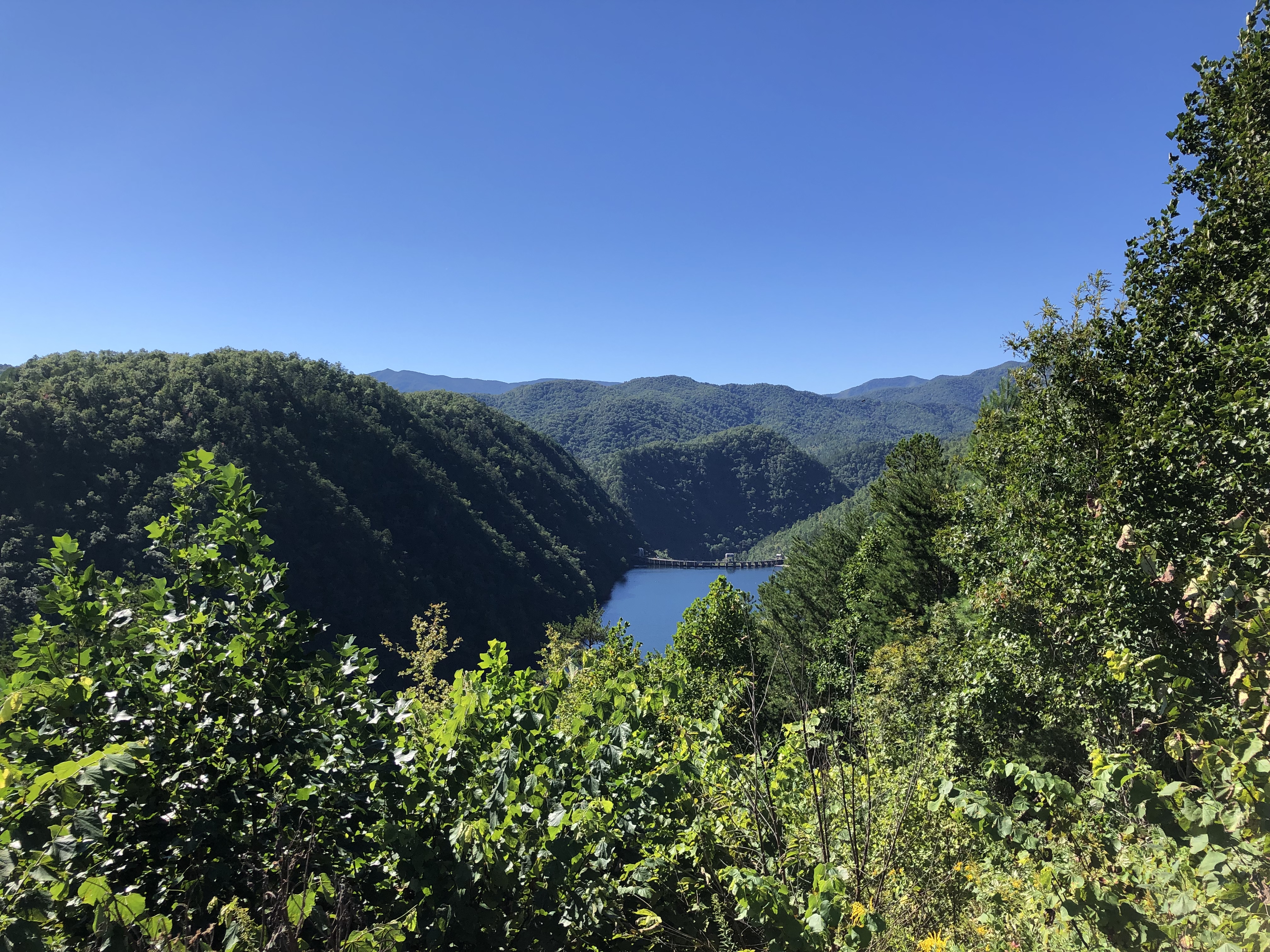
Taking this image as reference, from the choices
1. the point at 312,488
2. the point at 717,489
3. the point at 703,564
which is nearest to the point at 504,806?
the point at 312,488

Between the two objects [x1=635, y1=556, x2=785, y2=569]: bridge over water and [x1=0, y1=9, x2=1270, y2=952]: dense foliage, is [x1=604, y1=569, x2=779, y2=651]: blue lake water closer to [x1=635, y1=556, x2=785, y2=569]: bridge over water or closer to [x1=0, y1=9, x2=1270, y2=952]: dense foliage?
[x1=635, y1=556, x2=785, y2=569]: bridge over water

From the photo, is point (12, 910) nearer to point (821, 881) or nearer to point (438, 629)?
point (821, 881)

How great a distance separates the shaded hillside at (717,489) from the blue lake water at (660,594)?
81.3 ft

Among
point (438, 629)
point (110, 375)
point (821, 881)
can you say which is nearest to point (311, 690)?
point (821, 881)

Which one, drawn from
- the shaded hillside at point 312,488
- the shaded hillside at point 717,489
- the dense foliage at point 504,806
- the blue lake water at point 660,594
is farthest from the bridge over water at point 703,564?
the dense foliage at point 504,806

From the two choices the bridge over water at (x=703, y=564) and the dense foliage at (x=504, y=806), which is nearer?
the dense foliage at (x=504, y=806)

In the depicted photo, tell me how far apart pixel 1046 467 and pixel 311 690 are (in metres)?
9.60

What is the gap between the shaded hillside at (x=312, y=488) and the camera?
4547cm

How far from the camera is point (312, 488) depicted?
6234cm

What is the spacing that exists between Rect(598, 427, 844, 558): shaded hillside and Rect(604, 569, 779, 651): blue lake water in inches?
976

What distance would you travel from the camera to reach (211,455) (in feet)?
7.98

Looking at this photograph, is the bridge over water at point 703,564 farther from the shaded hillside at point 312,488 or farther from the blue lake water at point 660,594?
the shaded hillside at point 312,488

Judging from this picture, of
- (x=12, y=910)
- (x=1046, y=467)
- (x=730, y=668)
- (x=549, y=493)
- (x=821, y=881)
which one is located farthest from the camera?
(x=549, y=493)

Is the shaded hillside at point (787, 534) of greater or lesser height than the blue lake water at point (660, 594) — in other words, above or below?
above
